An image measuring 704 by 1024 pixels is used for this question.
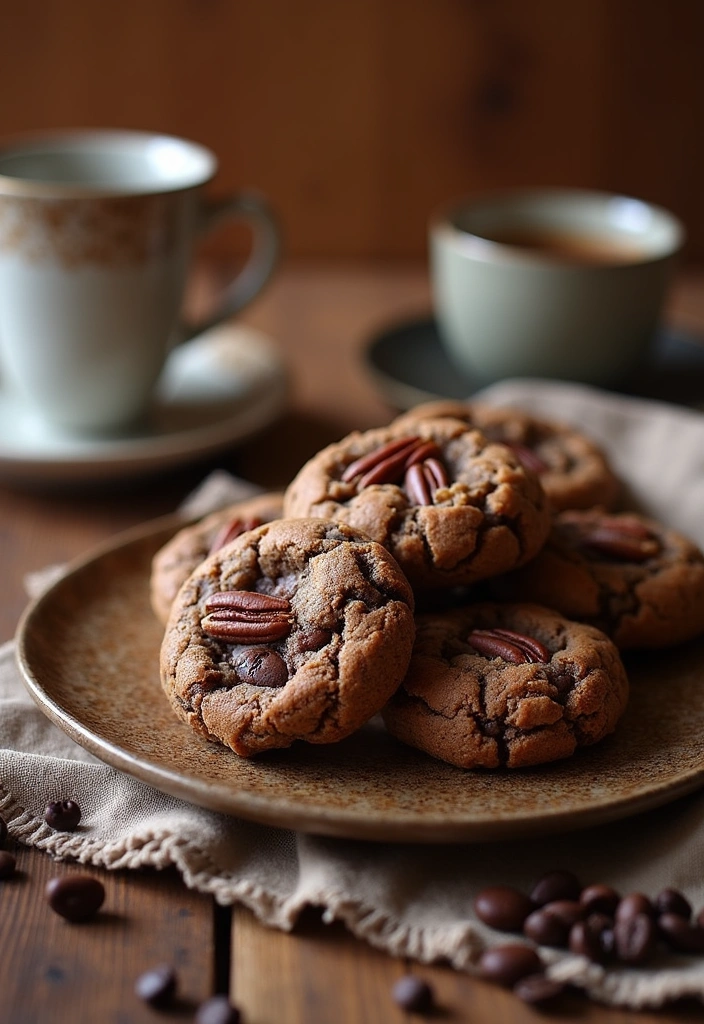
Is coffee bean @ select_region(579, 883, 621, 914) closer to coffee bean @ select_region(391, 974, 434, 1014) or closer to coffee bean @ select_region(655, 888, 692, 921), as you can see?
coffee bean @ select_region(655, 888, 692, 921)

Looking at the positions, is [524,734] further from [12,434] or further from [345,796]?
[12,434]

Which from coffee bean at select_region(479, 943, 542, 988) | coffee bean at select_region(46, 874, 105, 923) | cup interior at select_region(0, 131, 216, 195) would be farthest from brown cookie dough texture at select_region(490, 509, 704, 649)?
cup interior at select_region(0, 131, 216, 195)

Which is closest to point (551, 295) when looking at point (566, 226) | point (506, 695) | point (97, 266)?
point (566, 226)

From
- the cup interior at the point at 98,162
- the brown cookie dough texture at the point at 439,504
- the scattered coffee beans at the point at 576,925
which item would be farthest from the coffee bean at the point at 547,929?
the cup interior at the point at 98,162

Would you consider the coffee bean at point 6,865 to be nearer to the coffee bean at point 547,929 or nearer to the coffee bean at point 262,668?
the coffee bean at point 262,668

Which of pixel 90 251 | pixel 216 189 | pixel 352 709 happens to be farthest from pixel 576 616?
pixel 216 189

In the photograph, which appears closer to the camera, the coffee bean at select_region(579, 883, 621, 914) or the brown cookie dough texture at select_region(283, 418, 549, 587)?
the coffee bean at select_region(579, 883, 621, 914)

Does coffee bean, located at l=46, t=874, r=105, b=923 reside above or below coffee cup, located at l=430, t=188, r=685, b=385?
below
